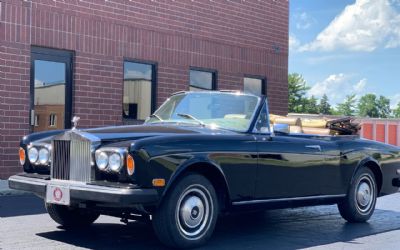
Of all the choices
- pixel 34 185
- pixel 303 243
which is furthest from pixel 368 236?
pixel 34 185

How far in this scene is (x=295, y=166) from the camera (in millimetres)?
6945

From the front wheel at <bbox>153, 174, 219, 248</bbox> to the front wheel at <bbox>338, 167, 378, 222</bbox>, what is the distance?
101 inches

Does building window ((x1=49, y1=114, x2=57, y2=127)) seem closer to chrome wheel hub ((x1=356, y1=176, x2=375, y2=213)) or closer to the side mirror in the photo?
the side mirror

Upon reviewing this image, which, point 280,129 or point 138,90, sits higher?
point 138,90

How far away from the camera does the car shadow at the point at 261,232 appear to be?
20.2ft

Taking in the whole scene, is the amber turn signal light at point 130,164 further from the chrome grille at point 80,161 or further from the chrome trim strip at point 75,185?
the chrome grille at point 80,161

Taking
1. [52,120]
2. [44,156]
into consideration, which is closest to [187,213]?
[44,156]

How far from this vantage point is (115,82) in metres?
12.6

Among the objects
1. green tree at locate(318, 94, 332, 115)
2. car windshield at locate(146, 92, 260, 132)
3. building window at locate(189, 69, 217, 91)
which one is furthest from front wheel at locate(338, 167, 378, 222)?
green tree at locate(318, 94, 332, 115)

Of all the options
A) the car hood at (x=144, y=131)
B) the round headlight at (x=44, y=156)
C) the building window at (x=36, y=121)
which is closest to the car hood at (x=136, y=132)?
the car hood at (x=144, y=131)

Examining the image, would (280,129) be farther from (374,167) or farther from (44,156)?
(44,156)

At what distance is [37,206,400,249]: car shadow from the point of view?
6.17 meters

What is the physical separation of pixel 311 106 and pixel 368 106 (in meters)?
42.8

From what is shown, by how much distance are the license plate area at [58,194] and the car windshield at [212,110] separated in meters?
1.73
